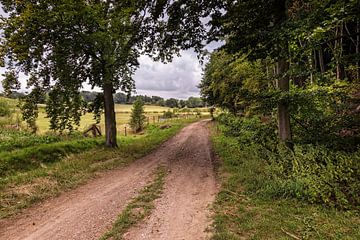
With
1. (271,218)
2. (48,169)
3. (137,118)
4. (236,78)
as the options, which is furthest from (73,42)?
(137,118)

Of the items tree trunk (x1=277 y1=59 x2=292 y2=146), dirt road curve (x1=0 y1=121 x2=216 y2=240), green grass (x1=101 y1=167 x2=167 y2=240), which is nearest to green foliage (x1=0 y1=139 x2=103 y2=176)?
dirt road curve (x1=0 y1=121 x2=216 y2=240)

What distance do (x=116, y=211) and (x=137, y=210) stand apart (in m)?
0.52

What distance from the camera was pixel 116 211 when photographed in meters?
6.25

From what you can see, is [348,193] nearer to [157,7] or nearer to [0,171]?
[157,7]

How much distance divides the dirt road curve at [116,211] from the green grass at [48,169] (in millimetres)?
592

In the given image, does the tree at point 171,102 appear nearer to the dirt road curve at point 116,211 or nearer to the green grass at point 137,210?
the dirt road curve at point 116,211

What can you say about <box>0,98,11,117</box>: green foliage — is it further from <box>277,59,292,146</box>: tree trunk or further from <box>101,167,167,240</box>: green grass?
<box>277,59,292,146</box>: tree trunk

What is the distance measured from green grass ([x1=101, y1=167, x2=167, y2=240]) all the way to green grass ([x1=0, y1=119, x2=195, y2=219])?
8.82ft

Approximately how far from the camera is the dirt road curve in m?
5.17

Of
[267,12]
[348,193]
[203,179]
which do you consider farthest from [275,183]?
[267,12]

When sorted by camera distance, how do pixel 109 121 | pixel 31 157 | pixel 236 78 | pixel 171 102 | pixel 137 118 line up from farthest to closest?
pixel 171 102
pixel 137 118
pixel 236 78
pixel 109 121
pixel 31 157

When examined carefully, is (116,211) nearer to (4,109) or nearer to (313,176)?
(313,176)

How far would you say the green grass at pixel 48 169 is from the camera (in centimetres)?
731

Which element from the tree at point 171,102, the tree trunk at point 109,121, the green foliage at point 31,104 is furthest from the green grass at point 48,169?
the tree at point 171,102
